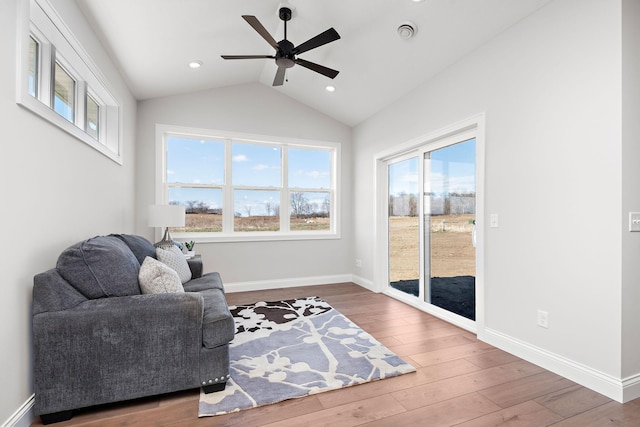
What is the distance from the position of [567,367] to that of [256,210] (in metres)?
4.08

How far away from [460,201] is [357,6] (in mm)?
2171

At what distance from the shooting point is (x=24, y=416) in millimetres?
1654

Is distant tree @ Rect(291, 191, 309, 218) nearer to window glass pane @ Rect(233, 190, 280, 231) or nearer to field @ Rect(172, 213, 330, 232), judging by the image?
field @ Rect(172, 213, 330, 232)

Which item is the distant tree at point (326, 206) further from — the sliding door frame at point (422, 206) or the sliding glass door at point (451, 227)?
the sliding glass door at point (451, 227)

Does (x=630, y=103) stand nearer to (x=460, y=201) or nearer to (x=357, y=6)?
(x=460, y=201)

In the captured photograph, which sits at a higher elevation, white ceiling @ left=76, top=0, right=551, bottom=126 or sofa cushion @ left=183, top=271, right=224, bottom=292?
white ceiling @ left=76, top=0, right=551, bottom=126

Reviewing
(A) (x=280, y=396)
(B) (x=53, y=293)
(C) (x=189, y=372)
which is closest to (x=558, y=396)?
(A) (x=280, y=396)

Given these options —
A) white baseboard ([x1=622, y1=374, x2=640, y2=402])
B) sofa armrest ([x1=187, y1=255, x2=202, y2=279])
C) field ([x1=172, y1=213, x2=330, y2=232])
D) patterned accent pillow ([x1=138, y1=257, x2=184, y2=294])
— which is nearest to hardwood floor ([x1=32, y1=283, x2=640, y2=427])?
white baseboard ([x1=622, y1=374, x2=640, y2=402])

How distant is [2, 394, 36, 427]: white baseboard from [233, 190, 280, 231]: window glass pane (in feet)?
10.5

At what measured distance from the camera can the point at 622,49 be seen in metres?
1.94

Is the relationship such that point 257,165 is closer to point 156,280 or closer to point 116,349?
point 156,280

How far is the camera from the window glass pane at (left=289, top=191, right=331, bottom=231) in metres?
5.21

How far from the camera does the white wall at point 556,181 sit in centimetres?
201

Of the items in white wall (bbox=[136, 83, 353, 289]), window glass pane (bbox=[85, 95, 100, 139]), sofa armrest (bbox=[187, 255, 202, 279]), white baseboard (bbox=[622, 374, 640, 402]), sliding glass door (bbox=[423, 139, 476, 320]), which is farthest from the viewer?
white wall (bbox=[136, 83, 353, 289])
